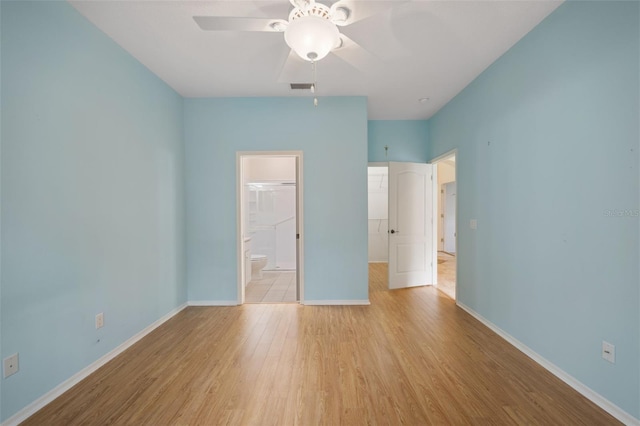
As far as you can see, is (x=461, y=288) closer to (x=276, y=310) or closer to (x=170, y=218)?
(x=276, y=310)

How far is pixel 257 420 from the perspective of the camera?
5.27 feet

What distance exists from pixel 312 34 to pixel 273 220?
476 centimetres

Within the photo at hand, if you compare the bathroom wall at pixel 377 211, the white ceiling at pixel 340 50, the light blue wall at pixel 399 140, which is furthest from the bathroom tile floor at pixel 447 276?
the white ceiling at pixel 340 50

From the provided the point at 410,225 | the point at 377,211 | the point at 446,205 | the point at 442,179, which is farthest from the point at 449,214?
the point at 410,225

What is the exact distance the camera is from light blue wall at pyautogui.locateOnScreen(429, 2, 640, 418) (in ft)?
5.14

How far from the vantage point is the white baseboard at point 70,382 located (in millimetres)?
1593

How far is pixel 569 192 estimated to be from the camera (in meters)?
1.92

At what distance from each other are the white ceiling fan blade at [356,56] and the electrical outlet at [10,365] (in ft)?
10.3

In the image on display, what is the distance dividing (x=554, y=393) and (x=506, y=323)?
81 centimetres

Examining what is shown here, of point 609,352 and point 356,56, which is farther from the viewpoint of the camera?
point 356,56

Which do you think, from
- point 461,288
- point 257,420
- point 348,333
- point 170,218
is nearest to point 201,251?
point 170,218

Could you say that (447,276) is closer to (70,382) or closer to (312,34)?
(312,34)

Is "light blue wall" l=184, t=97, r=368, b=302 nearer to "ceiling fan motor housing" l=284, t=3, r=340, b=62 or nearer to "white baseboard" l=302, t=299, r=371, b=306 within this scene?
"white baseboard" l=302, t=299, r=371, b=306

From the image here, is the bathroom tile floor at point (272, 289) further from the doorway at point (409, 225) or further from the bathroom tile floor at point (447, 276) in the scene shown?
the bathroom tile floor at point (447, 276)
